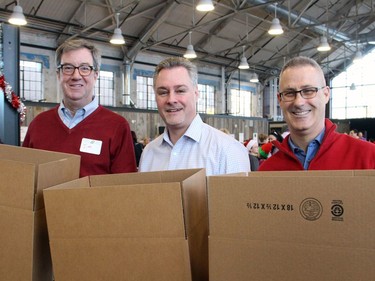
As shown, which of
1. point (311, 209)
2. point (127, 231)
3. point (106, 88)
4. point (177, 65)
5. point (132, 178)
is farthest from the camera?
point (106, 88)

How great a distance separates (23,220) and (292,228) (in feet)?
2.16

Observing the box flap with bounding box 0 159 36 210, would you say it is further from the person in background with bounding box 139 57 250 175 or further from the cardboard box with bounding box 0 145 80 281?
the person in background with bounding box 139 57 250 175

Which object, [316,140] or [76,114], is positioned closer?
[316,140]

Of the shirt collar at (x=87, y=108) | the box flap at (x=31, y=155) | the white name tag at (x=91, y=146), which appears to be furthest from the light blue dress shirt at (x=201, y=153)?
the box flap at (x=31, y=155)

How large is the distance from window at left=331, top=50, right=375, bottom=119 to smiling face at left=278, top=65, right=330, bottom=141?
20.3m

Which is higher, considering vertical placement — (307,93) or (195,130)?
(307,93)

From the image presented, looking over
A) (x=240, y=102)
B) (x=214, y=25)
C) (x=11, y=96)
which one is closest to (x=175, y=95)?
Result: (x=11, y=96)

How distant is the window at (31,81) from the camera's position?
12234 mm

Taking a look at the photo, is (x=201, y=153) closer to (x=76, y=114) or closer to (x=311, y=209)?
(x=76, y=114)

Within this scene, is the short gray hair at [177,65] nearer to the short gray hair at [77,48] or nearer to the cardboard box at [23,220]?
the short gray hair at [77,48]

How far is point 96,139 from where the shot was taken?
5.92ft

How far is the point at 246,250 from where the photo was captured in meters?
0.83

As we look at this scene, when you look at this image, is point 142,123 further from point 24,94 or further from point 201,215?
point 201,215

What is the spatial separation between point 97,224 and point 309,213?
482mm
